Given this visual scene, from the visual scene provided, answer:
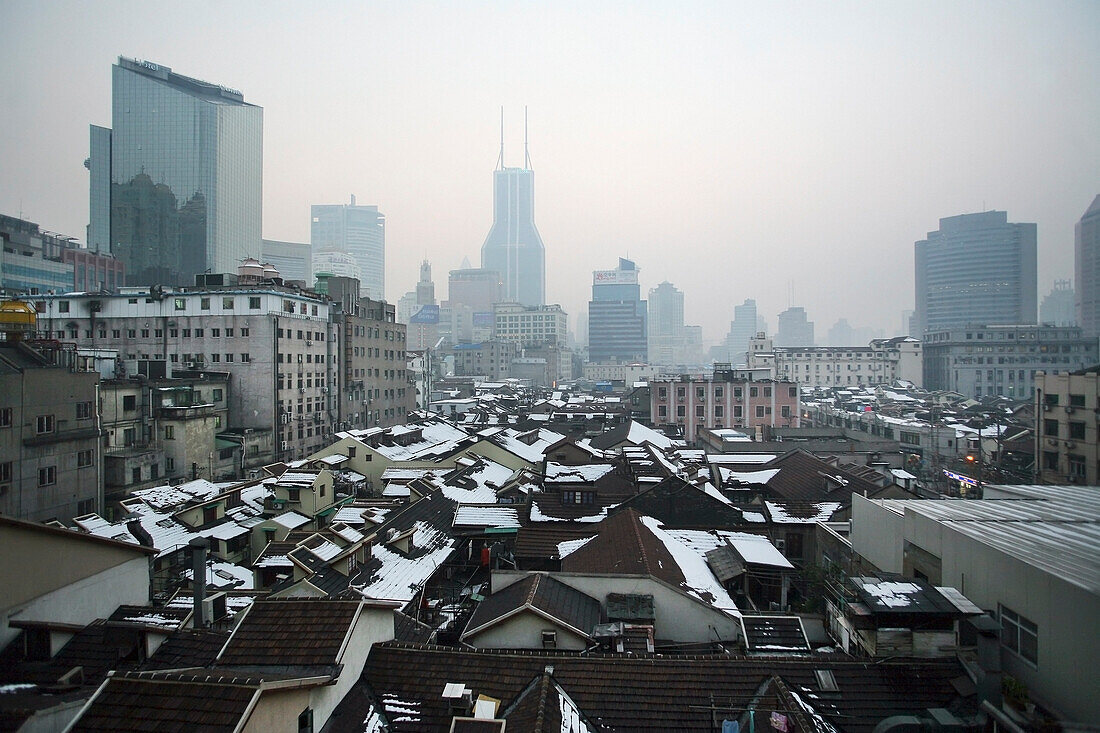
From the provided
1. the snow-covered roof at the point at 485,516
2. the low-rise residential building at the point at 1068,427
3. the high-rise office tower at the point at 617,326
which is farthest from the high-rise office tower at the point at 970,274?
the snow-covered roof at the point at 485,516

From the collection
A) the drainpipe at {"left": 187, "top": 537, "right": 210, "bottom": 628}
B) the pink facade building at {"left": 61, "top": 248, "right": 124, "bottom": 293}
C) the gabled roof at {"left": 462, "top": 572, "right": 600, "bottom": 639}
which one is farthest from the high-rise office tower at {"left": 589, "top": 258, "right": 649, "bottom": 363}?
the drainpipe at {"left": 187, "top": 537, "right": 210, "bottom": 628}

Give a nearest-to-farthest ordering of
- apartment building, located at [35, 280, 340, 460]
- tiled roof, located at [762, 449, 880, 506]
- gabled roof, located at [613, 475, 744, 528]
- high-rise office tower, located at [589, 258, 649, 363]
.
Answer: gabled roof, located at [613, 475, 744, 528] < tiled roof, located at [762, 449, 880, 506] < apartment building, located at [35, 280, 340, 460] < high-rise office tower, located at [589, 258, 649, 363]

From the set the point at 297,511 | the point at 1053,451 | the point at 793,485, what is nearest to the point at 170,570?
the point at 297,511

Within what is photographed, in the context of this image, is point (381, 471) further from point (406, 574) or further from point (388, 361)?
point (388, 361)

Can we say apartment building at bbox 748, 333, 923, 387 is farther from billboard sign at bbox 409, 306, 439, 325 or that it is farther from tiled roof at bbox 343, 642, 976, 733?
billboard sign at bbox 409, 306, 439, 325

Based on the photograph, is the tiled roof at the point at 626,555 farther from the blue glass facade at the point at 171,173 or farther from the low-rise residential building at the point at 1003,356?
the blue glass facade at the point at 171,173
